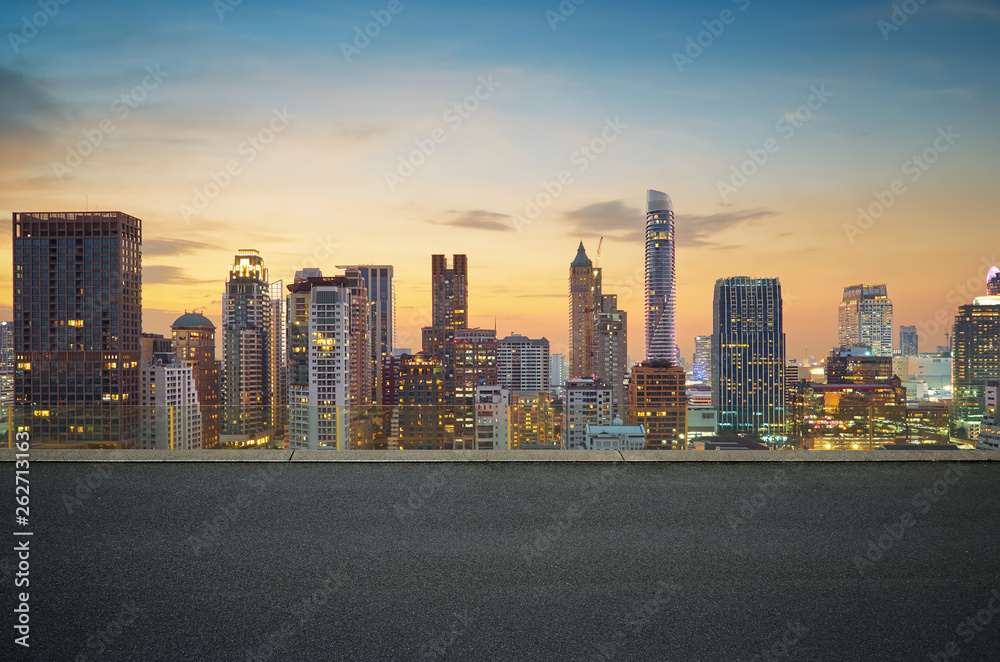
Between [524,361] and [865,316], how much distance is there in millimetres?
72778

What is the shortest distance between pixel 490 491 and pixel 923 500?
3.33 meters

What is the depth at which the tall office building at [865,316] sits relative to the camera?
387ft

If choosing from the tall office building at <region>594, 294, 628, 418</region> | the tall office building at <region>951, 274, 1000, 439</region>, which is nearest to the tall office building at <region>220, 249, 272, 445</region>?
the tall office building at <region>951, 274, 1000, 439</region>

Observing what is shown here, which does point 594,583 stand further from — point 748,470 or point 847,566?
point 748,470

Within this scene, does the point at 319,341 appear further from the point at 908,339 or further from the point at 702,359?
the point at 702,359

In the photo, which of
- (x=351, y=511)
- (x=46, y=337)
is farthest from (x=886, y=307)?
(x=351, y=511)

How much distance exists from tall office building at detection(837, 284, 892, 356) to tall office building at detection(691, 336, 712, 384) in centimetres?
2463

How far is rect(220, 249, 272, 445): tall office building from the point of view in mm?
7223

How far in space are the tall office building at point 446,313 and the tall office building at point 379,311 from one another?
6.19 m

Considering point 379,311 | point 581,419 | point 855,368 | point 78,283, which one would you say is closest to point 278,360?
point 379,311

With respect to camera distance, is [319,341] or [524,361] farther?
[524,361]

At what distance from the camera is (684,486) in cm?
511

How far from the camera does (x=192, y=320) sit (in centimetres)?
8912

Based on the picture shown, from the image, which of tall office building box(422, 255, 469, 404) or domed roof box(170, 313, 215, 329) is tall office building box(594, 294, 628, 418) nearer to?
tall office building box(422, 255, 469, 404)
